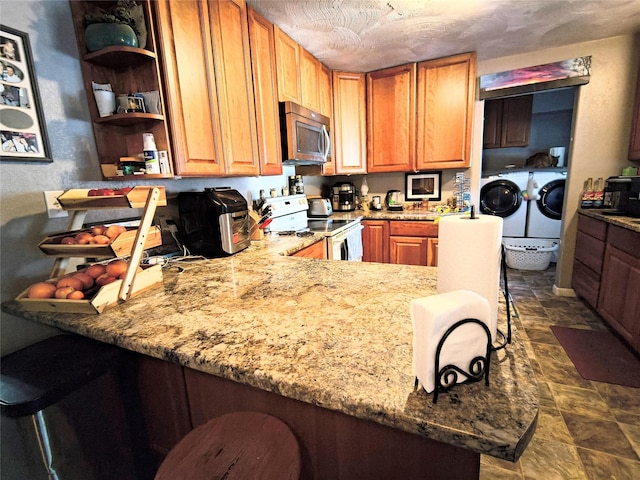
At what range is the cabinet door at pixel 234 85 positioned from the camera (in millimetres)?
1598

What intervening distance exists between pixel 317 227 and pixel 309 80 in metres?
1.28

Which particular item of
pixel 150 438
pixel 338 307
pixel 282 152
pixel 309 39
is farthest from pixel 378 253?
pixel 150 438

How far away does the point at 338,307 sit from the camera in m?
0.92

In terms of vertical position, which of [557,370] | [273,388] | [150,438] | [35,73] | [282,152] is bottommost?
[557,370]

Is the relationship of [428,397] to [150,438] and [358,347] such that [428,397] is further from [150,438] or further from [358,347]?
[150,438]

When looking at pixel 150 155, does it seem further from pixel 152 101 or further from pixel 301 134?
pixel 301 134

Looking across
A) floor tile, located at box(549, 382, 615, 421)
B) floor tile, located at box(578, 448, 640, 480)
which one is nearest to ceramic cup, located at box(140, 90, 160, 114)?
floor tile, located at box(578, 448, 640, 480)

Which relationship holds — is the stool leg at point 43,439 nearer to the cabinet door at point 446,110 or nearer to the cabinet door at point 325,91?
the cabinet door at point 325,91

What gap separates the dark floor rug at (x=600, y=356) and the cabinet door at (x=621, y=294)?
113 millimetres

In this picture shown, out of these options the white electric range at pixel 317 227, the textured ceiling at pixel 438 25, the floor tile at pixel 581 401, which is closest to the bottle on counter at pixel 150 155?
the white electric range at pixel 317 227

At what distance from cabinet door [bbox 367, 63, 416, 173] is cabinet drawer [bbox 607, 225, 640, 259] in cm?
170

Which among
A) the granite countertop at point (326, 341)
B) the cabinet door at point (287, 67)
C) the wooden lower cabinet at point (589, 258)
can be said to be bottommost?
the wooden lower cabinet at point (589, 258)

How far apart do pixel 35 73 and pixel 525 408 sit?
1.88m

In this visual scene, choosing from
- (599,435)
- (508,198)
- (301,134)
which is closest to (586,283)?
(599,435)
